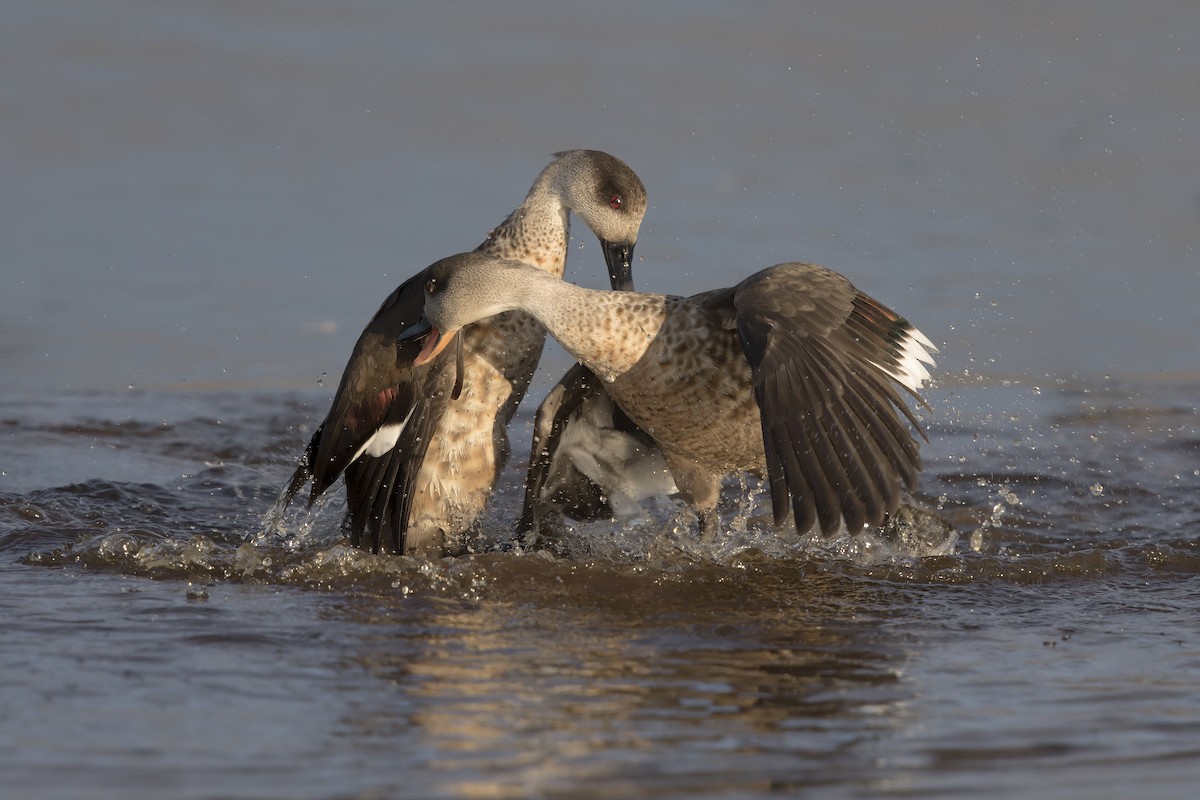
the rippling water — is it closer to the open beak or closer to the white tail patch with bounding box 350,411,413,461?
the white tail patch with bounding box 350,411,413,461

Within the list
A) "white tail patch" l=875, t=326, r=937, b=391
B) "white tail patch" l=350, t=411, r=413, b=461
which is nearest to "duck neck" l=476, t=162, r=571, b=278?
"white tail patch" l=350, t=411, r=413, b=461

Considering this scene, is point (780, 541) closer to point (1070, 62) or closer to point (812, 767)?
point (812, 767)

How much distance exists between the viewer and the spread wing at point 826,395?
192 inches

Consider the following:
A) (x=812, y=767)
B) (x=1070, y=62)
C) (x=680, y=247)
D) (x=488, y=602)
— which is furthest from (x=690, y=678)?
(x=1070, y=62)

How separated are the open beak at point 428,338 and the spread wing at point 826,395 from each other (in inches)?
41.6

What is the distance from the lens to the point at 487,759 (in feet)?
12.4

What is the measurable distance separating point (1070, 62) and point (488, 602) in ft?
28.2

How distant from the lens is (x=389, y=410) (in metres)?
6.08

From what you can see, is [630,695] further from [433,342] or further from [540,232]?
[540,232]

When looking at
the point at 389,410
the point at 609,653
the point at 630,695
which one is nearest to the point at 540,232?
the point at 389,410

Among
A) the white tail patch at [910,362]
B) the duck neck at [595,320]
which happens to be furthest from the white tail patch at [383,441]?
the white tail patch at [910,362]

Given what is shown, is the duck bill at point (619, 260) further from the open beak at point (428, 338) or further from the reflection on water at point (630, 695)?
the reflection on water at point (630, 695)

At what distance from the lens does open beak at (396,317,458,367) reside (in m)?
5.95

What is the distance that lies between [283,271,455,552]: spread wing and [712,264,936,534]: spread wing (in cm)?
119
